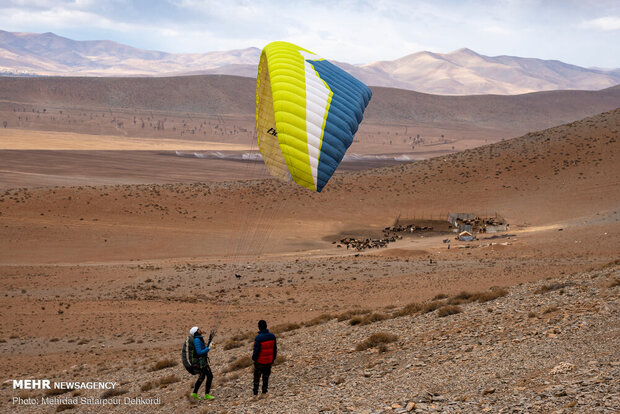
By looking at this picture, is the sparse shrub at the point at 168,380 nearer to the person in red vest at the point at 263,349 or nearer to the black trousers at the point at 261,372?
the black trousers at the point at 261,372

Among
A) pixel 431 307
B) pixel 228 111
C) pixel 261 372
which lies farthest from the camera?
pixel 228 111

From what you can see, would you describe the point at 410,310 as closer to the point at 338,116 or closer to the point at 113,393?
the point at 338,116

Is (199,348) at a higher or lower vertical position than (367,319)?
higher

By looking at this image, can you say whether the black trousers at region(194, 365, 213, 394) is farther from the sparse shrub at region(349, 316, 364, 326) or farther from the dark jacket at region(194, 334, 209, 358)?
the sparse shrub at region(349, 316, 364, 326)

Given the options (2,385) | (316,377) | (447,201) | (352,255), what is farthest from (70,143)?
(316,377)

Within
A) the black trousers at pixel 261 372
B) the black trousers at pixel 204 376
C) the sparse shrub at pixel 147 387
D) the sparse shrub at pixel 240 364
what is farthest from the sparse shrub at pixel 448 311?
the sparse shrub at pixel 147 387

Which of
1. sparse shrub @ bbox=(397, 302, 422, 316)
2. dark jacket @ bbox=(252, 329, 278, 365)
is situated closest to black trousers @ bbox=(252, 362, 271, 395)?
dark jacket @ bbox=(252, 329, 278, 365)

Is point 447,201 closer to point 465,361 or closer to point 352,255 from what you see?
point 352,255

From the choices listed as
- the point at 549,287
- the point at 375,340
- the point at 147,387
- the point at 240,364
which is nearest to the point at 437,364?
the point at 375,340

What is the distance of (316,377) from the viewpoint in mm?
10000

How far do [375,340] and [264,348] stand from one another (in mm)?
3064

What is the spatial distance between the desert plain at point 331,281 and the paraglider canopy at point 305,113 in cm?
395

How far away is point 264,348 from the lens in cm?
910

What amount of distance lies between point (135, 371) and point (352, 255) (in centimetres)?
1784
